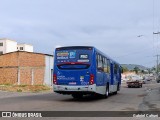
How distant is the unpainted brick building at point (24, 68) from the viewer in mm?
54969

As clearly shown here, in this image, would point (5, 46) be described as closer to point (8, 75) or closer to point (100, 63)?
point (8, 75)

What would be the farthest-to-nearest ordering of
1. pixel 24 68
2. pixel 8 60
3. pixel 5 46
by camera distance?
1. pixel 5 46
2. pixel 8 60
3. pixel 24 68

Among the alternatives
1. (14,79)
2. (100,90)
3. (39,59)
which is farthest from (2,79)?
(100,90)

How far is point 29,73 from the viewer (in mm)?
55938

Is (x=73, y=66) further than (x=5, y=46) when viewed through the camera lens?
No

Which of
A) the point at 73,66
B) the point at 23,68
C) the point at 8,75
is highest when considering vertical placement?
the point at 23,68

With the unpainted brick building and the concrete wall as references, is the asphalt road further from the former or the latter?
the concrete wall

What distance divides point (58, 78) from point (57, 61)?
3.60 feet

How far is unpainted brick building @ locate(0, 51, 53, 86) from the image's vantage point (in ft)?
180

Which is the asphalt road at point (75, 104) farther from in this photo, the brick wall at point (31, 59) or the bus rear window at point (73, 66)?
the brick wall at point (31, 59)

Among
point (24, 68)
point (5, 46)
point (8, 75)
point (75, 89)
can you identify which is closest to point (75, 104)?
point (75, 89)

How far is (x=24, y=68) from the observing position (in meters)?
55.6

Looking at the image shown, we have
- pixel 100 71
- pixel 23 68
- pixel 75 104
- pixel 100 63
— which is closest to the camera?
pixel 75 104

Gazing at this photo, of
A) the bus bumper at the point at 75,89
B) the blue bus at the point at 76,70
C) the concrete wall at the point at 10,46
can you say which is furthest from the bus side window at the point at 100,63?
the concrete wall at the point at 10,46
